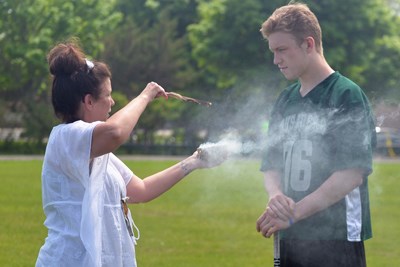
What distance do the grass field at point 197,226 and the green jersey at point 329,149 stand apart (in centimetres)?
115

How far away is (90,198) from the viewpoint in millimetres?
3945

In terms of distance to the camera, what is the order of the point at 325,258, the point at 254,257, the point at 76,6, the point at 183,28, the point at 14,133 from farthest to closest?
the point at 183,28 → the point at 76,6 → the point at 14,133 → the point at 254,257 → the point at 325,258

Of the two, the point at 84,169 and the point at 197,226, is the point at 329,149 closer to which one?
the point at 84,169

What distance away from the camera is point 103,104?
411cm

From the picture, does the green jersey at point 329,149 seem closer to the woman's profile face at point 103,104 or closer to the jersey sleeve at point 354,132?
the jersey sleeve at point 354,132

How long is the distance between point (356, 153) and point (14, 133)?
3512cm

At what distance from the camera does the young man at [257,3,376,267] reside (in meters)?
4.06

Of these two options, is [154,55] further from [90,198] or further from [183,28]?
[90,198]

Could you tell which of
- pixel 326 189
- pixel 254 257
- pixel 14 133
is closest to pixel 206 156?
pixel 326 189

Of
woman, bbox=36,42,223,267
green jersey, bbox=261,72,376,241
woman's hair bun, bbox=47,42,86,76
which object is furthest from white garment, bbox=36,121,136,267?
green jersey, bbox=261,72,376,241

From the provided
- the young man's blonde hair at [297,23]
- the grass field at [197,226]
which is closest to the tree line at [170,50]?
the grass field at [197,226]

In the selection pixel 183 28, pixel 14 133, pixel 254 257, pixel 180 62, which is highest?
pixel 183 28

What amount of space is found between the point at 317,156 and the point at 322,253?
48cm

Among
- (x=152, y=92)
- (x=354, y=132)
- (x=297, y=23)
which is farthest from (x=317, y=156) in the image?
(x=152, y=92)
